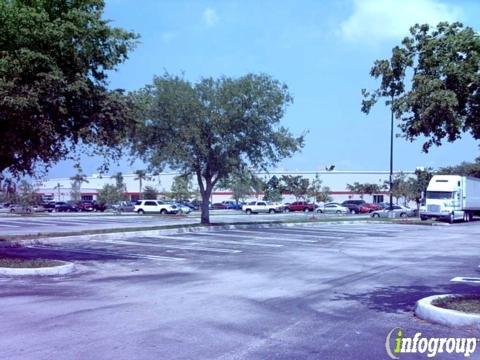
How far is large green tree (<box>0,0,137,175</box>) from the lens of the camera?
14.5m

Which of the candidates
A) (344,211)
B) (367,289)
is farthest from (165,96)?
(344,211)

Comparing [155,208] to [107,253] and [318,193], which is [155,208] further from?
[107,253]

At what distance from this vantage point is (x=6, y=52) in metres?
14.6

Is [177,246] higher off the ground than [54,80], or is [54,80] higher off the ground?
[54,80]

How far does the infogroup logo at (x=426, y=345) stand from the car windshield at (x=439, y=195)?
1629 inches

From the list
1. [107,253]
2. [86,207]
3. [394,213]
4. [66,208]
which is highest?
[394,213]

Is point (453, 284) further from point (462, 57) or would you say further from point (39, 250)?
point (39, 250)

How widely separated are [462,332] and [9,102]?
1079 centimetres

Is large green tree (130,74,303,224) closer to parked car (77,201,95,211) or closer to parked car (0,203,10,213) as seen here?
parked car (77,201,95,211)

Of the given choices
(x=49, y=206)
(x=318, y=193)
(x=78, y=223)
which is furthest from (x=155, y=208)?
(x=318, y=193)

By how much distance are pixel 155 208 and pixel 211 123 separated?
34813 mm

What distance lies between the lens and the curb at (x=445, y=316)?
323 inches

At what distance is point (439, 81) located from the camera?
9.22m

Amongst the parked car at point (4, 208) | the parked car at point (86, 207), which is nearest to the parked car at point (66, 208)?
the parked car at point (86, 207)
